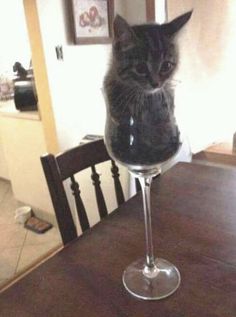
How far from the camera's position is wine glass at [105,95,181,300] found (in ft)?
1.86

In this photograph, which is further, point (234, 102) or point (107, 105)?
point (234, 102)

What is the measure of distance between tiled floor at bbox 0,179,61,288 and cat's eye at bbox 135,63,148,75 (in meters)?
1.69

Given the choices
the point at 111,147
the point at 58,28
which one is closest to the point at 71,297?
the point at 111,147

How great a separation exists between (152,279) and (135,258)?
0.08 meters

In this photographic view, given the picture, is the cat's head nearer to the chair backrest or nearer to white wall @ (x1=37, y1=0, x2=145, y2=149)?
the chair backrest

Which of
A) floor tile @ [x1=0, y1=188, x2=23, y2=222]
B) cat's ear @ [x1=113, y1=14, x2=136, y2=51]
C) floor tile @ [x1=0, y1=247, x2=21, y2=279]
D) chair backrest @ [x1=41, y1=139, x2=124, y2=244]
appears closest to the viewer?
cat's ear @ [x1=113, y1=14, x2=136, y2=51]

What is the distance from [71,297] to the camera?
2.19ft

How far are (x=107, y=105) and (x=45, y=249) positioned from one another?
5.76 ft

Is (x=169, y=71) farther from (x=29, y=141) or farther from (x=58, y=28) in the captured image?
(x=29, y=141)

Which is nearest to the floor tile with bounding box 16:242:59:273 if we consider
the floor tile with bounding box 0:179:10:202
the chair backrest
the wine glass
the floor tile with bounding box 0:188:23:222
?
the floor tile with bounding box 0:188:23:222

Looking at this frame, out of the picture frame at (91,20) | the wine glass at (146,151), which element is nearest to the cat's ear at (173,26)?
the wine glass at (146,151)

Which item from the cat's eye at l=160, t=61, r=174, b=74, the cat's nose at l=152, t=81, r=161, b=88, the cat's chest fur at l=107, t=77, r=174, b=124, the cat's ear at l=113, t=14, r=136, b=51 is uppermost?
the cat's ear at l=113, t=14, r=136, b=51

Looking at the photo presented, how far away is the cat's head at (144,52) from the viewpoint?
0.53 meters

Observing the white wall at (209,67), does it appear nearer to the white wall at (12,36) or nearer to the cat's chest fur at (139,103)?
the cat's chest fur at (139,103)
